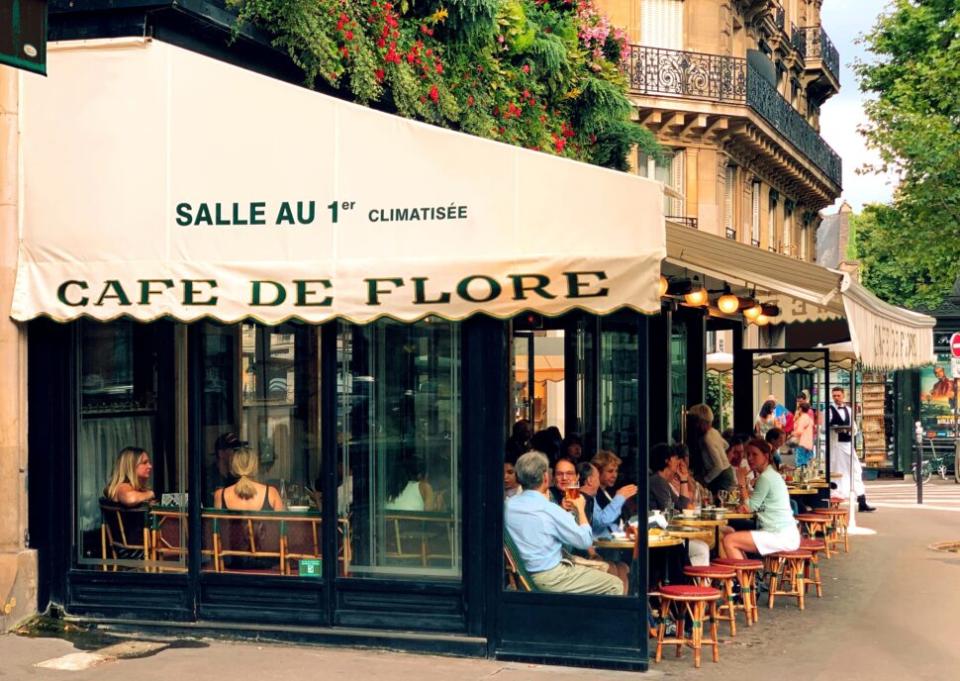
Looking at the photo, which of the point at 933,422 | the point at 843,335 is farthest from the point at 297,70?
the point at 933,422

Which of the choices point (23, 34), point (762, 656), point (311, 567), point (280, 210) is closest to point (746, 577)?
point (762, 656)

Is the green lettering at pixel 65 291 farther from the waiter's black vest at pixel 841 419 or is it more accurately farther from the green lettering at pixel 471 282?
the waiter's black vest at pixel 841 419

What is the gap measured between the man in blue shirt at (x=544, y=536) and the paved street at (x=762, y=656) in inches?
23.2

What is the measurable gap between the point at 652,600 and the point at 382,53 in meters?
5.52

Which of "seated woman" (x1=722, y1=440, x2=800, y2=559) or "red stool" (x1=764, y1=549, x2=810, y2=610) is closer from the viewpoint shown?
"seated woman" (x1=722, y1=440, x2=800, y2=559)

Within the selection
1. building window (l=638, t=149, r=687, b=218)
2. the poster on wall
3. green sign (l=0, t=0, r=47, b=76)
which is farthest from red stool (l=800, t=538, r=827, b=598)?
building window (l=638, t=149, r=687, b=218)

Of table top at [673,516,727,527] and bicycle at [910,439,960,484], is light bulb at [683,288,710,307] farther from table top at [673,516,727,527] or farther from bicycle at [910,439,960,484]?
bicycle at [910,439,960,484]

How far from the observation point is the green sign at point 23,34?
7.92m

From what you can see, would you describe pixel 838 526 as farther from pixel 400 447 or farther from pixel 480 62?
pixel 400 447

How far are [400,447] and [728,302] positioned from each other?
608cm

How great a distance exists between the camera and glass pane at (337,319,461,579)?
9922 millimetres

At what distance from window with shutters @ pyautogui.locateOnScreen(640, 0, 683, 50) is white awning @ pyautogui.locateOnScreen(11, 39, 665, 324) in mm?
23258

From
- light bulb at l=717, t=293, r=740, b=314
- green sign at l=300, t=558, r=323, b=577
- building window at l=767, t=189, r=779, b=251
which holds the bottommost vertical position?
green sign at l=300, t=558, r=323, b=577

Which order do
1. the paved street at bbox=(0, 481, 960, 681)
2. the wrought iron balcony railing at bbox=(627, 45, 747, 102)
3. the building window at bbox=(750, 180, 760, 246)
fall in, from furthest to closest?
the building window at bbox=(750, 180, 760, 246) < the wrought iron balcony railing at bbox=(627, 45, 747, 102) < the paved street at bbox=(0, 481, 960, 681)
